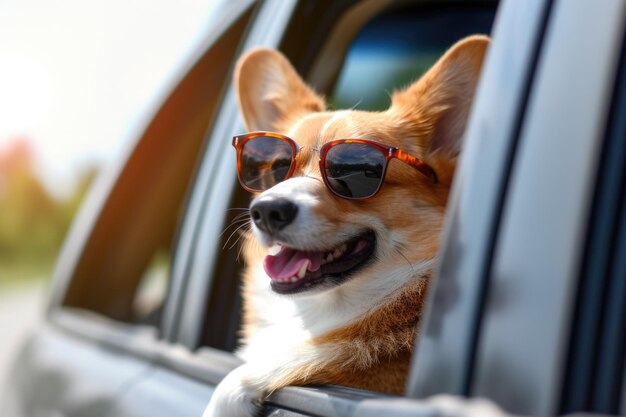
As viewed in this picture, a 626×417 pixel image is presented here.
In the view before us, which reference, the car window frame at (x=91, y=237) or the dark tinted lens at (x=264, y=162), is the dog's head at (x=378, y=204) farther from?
the car window frame at (x=91, y=237)

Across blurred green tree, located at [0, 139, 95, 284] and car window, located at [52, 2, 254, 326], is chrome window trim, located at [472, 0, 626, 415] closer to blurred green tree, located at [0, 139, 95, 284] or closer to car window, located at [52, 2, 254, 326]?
car window, located at [52, 2, 254, 326]

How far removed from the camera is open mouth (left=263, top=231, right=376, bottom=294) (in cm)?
225

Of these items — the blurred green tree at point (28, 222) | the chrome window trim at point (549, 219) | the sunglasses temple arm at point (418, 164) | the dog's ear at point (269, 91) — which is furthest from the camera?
the blurred green tree at point (28, 222)

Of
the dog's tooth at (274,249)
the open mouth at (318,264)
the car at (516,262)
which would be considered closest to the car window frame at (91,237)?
the car at (516,262)

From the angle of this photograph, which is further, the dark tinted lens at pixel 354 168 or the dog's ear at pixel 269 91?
the dog's ear at pixel 269 91

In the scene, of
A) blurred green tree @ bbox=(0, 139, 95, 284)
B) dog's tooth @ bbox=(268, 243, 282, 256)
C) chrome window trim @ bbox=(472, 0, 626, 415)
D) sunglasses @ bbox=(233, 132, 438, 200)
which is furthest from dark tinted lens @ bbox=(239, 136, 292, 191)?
blurred green tree @ bbox=(0, 139, 95, 284)

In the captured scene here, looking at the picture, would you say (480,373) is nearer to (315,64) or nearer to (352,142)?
(352,142)

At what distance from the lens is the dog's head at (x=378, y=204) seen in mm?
2223

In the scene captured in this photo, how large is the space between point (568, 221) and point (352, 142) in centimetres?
91

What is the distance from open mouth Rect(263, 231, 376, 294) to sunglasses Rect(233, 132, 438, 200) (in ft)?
0.64

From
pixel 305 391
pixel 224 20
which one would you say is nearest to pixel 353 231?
pixel 305 391

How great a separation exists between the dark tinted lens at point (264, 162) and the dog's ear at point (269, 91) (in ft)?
1.21

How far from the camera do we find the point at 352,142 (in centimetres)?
210

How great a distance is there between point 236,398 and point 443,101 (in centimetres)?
105
